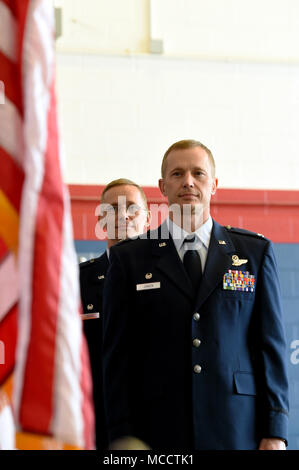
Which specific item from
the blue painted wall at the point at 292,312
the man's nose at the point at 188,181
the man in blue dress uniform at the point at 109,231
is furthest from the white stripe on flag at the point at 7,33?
the blue painted wall at the point at 292,312

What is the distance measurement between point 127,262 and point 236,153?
2.13 m

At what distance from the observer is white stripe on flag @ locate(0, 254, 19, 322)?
1348mm

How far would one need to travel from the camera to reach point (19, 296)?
52.2 inches

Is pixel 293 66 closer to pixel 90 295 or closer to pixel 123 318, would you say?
pixel 90 295

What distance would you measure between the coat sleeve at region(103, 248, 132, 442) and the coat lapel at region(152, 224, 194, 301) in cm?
11

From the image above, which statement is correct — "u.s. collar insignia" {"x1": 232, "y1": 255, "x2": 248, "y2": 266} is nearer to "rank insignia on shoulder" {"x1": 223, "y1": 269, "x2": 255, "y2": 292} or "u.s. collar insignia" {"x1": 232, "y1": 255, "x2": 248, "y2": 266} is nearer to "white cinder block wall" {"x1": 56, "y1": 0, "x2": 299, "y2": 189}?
"rank insignia on shoulder" {"x1": 223, "y1": 269, "x2": 255, "y2": 292}

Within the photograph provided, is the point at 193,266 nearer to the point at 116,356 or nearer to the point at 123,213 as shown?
the point at 116,356

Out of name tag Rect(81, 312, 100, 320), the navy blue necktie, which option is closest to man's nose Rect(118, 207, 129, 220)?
name tag Rect(81, 312, 100, 320)

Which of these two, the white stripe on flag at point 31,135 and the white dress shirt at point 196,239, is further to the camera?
the white dress shirt at point 196,239

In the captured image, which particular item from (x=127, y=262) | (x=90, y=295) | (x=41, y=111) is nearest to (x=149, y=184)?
(x=90, y=295)

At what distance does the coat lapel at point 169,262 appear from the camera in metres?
2.13

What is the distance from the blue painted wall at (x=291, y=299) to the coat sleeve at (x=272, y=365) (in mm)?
1845

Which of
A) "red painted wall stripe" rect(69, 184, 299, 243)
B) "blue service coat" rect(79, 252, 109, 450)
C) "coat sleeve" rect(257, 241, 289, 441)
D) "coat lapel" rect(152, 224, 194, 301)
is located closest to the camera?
"coat sleeve" rect(257, 241, 289, 441)

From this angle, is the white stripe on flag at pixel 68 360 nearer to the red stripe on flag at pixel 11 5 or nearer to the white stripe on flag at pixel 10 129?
the white stripe on flag at pixel 10 129
